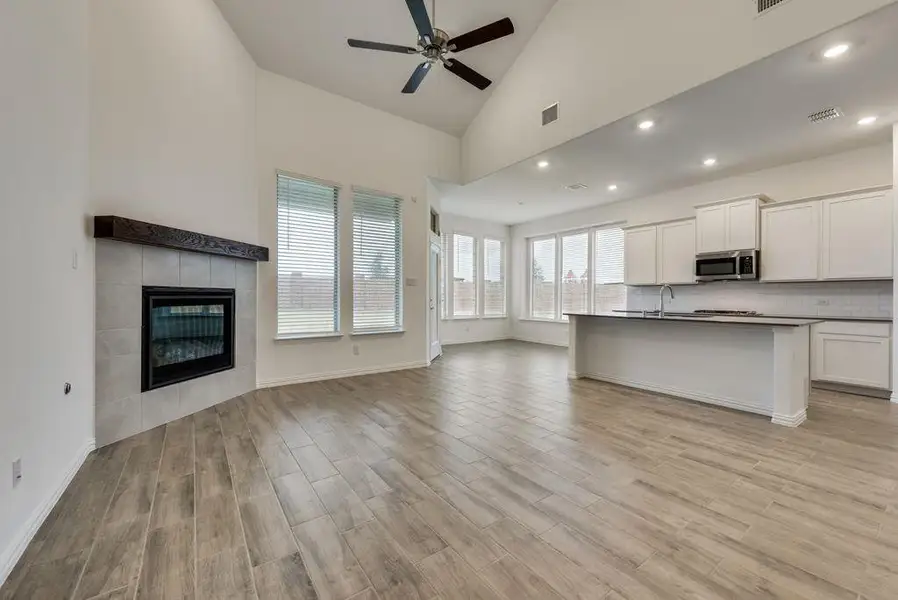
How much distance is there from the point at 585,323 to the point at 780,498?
310 centimetres

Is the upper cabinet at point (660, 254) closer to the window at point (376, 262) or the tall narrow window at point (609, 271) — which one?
the tall narrow window at point (609, 271)

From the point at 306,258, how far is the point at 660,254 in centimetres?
558

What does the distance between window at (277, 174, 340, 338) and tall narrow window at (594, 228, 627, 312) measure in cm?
536

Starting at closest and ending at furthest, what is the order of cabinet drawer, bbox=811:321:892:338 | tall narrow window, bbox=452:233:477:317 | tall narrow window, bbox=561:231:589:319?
1. cabinet drawer, bbox=811:321:892:338
2. tall narrow window, bbox=561:231:589:319
3. tall narrow window, bbox=452:233:477:317

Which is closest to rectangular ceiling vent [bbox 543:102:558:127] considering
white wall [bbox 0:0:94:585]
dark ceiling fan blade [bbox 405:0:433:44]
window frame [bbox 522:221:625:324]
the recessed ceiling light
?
dark ceiling fan blade [bbox 405:0:433:44]

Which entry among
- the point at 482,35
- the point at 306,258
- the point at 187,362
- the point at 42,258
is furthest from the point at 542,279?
the point at 42,258

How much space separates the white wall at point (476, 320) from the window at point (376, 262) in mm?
2497

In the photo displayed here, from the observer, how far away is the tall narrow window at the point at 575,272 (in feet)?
26.7

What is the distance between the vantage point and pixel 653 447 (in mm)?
2762

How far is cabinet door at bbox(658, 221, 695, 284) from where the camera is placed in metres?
5.88

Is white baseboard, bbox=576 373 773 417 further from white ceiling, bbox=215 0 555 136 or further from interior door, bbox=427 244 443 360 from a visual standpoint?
white ceiling, bbox=215 0 555 136

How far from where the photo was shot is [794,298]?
16.9ft

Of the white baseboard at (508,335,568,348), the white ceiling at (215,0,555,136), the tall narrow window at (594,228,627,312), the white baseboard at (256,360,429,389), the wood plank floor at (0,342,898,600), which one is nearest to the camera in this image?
the wood plank floor at (0,342,898,600)

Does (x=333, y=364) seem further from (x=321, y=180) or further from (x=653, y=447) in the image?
(x=653, y=447)
